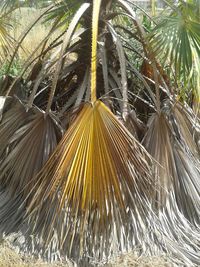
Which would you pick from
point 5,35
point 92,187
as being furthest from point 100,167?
point 5,35

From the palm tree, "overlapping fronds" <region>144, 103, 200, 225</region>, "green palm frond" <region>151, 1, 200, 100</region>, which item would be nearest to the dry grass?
the palm tree

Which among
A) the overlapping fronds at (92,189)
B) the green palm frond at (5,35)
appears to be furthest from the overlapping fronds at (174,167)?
the green palm frond at (5,35)

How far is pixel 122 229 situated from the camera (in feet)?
12.1

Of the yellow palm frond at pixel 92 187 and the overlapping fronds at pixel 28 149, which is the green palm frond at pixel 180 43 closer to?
the yellow palm frond at pixel 92 187

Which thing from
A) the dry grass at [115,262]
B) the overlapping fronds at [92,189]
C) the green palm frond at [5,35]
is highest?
the green palm frond at [5,35]

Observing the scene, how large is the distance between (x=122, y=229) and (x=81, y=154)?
2.19 feet

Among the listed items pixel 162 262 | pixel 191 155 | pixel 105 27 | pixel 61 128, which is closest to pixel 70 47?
pixel 105 27

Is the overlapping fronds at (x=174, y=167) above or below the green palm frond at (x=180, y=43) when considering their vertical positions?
below

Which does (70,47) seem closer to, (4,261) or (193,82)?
(193,82)

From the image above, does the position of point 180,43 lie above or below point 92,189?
above

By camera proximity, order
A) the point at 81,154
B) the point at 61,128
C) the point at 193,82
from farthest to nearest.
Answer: the point at 61,128, the point at 193,82, the point at 81,154

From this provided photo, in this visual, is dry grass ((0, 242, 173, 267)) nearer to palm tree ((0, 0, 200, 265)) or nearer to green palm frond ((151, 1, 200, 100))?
palm tree ((0, 0, 200, 265))

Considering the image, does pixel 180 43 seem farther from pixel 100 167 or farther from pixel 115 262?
pixel 115 262

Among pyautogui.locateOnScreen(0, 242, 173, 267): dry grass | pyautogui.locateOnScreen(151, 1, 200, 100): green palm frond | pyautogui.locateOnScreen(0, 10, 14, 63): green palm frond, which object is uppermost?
pyautogui.locateOnScreen(0, 10, 14, 63): green palm frond
